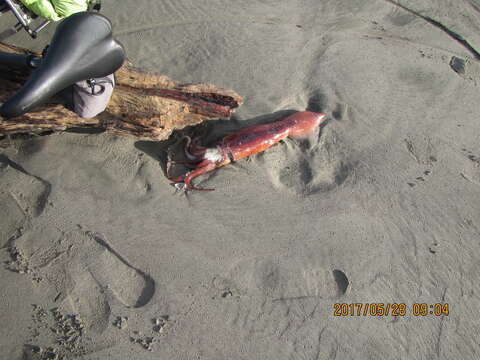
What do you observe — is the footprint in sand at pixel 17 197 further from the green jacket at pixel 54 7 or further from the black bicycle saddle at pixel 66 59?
the green jacket at pixel 54 7

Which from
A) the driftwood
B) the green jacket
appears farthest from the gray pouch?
the green jacket

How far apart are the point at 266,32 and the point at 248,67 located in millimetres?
777

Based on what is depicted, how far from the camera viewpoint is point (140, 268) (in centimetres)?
340

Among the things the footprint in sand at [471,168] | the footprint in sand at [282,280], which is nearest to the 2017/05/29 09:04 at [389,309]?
the footprint in sand at [282,280]

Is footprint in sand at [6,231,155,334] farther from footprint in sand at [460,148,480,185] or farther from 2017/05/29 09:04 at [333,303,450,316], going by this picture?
footprint in sand at [460,148,480,185]

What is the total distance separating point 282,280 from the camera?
3449 mm

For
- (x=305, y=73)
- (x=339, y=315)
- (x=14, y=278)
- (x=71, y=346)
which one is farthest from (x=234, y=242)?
(x=305, y=73)

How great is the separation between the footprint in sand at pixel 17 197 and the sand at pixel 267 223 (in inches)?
0.6

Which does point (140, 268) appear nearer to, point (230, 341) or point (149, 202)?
point (149, 202)

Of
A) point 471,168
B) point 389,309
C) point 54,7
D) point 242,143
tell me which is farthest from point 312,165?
point 54,7

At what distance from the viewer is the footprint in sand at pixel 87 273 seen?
3.19 m

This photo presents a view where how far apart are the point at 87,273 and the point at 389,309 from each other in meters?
2.79

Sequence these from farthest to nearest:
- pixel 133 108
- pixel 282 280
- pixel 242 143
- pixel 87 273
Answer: pixel 242 143
pixel 133 108
pixel 282 280
pixel 87 273

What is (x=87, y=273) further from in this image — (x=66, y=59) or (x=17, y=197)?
(x=66, y=59)
